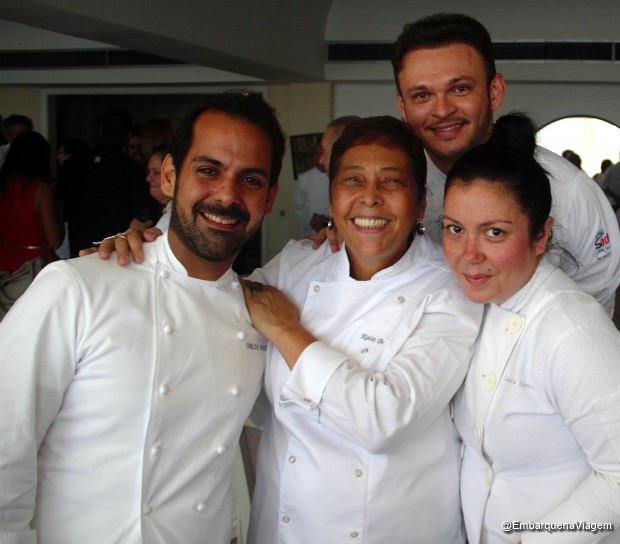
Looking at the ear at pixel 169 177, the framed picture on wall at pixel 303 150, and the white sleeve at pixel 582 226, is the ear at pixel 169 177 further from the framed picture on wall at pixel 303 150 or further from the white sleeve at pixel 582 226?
the framed picture on wall at pixel 303 150

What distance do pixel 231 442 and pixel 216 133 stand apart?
0.73 m

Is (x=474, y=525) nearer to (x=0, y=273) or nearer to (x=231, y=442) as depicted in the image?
(x=231, y=442)

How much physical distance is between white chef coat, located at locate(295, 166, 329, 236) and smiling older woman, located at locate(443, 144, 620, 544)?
4.71 metres

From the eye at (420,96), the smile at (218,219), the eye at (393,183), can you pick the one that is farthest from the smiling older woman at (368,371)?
the eye at (420,96)

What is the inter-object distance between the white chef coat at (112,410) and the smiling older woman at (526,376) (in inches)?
23.2

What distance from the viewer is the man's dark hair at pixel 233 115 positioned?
5.79 ft

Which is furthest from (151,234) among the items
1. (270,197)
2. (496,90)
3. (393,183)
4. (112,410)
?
(496,90)

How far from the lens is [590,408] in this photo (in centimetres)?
148

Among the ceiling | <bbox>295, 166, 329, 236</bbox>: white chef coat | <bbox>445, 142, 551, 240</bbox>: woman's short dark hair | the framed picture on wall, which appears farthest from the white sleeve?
the framed picture on wall

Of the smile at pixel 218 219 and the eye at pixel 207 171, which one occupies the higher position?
the eye at pixel 207 171

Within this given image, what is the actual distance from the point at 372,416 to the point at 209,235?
1.81ft

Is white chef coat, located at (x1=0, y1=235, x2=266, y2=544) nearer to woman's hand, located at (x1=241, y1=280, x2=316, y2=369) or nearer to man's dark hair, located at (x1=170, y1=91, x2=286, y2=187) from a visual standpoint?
woman's hand, located at (x1=241, y1=280, x2=316, y2=369)

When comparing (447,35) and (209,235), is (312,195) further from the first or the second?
(209,235)

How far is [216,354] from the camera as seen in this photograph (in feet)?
5.45
